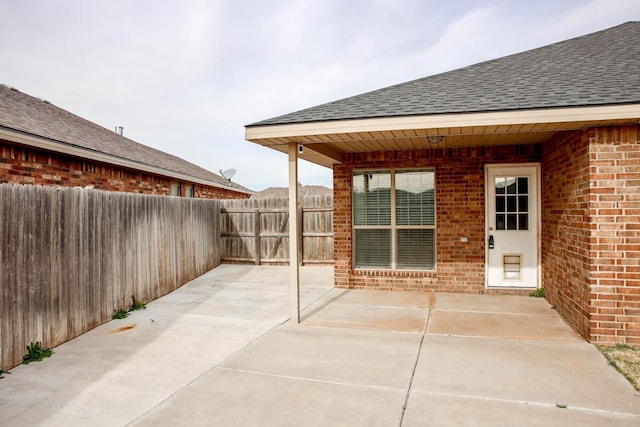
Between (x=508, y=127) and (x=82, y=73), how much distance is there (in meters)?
13.9

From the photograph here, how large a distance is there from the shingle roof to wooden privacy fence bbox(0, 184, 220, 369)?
110 inches

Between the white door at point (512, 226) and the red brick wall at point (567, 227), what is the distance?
0.21 m

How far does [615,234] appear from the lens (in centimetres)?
481

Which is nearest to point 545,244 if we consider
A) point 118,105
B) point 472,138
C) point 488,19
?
point 472,138

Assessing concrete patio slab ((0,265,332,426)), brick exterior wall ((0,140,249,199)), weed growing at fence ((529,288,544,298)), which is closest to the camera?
concrete patio slab ((0,265,332,426))

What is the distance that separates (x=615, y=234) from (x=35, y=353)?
689 cm

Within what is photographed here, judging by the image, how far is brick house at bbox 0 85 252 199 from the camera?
275 inches

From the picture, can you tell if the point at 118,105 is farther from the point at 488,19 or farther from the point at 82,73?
the point at 488,19

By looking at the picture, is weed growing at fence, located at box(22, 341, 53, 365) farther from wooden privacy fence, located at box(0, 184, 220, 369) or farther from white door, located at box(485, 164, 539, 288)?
white door, located at box(485, 164, 539, 288)

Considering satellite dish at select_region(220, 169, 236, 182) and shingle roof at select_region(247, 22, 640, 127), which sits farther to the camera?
satellite dish at select_region(220, 169, 236, 182)

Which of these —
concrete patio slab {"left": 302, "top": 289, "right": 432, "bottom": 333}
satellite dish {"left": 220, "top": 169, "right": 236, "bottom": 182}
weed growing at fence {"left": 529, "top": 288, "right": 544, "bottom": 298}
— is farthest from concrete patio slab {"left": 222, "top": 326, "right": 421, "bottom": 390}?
satellite dish {"left": 220, "top": 169, "right": 236, "bottom": 182}

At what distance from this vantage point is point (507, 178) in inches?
301

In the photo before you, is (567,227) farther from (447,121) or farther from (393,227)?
(393,227)

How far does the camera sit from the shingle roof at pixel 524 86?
4988mm
